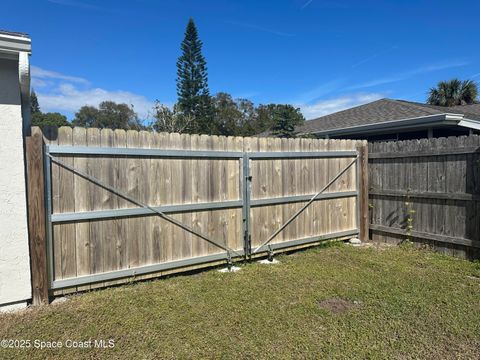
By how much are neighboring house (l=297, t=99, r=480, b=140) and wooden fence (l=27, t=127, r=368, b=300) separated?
450 centimetres

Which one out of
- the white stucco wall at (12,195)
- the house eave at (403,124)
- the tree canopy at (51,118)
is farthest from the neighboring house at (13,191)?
the tree canopy at (51,118)

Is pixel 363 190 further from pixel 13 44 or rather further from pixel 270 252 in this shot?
pixel 13 44

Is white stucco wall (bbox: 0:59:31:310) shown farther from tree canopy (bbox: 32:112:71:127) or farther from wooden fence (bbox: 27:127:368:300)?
tree canopy (bbox: 32:112:71:127)

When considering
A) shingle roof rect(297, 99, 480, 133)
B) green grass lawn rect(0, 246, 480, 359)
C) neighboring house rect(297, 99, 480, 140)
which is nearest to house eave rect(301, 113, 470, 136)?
neighboring house rect(297, 99, 480, 140)

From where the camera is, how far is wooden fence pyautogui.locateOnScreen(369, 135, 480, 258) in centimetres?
448

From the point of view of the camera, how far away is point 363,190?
5.88m

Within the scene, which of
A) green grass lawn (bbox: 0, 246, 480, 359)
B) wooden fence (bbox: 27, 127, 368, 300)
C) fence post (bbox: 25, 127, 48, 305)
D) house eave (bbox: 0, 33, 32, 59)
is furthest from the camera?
wooden fence (bbox: 27, 127, 368, 300)

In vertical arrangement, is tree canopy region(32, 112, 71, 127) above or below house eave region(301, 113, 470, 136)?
above

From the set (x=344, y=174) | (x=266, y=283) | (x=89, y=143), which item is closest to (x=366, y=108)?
(x=344, y=174)

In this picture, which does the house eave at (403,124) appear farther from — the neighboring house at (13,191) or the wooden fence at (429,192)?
the neighboring house at (13,191)

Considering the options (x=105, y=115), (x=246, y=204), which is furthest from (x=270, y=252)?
(x=105, y=115)

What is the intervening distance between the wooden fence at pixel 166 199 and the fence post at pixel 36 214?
0.06 m

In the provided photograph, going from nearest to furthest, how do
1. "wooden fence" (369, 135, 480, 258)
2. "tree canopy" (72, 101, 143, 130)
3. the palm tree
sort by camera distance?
1. "wooden fence" (369, 135, 480, 258)
2. the palm tree
3. "tree canopy" (72, 101, 143, 130)

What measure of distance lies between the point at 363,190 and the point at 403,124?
161 inches
